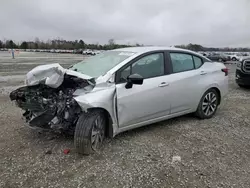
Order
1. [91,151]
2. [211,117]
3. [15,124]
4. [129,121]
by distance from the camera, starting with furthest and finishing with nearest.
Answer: [211,117] < [15,124] < [129,121] < [91,151]

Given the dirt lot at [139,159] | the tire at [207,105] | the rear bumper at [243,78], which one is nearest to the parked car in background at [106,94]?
the dirt lot at [139,159]

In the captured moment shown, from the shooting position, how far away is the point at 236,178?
111 inches

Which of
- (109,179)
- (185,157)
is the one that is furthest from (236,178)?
(109,179)

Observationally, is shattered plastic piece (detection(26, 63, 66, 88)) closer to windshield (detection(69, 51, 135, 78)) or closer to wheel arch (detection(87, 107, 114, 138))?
windshield (detection(69, 51, 135, 78))

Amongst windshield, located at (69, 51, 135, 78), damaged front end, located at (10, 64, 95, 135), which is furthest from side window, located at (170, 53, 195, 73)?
damaged front end, located at (10, 64, 95, 135)

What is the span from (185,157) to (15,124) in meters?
→ 3.28

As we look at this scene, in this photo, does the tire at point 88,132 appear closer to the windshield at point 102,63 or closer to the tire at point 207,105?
the windshield at point 102,63

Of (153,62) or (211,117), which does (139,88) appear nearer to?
(153,62)

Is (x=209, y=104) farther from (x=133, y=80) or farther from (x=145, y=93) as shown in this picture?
(x=133, y=80)

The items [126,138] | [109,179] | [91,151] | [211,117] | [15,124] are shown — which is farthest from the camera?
[211,117]

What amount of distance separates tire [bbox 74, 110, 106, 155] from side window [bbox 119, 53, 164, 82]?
2.34 feet

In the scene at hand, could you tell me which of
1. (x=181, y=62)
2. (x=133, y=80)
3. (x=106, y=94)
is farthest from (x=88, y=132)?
(x=181, y=62)

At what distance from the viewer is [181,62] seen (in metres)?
4.49

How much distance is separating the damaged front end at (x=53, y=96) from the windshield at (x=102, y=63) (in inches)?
14.8
